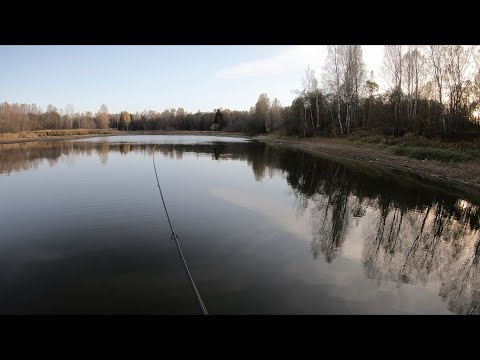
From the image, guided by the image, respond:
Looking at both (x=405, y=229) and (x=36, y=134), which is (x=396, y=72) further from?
(x=36, y=134)

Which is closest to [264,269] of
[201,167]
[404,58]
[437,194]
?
[437,194]

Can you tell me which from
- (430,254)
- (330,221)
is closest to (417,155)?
(330,221)

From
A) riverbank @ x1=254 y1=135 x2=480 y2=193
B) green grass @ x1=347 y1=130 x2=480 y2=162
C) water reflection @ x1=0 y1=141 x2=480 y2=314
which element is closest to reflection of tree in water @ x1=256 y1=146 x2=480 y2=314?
water reflection @ x1=0 y1=141 x2=480 y2=314

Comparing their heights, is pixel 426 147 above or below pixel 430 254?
above

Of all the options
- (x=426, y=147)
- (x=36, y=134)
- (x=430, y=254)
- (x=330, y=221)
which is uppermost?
(x=36, y=134)

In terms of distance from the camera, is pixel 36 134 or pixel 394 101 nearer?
pixel 394 101

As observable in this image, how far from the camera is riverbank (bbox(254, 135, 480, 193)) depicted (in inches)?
673

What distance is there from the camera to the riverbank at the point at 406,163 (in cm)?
1709

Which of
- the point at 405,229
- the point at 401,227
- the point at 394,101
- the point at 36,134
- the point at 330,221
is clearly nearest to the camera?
the point at 405,229

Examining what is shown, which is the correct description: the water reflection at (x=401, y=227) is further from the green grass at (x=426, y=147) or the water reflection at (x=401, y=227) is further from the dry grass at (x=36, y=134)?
the dry grass at (x=36, y=134)

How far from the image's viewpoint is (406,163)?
22750 mm
